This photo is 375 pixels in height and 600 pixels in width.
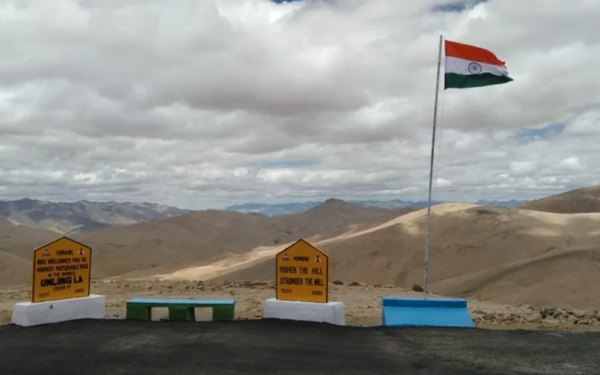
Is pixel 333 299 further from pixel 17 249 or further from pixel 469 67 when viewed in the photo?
pixel 17 249

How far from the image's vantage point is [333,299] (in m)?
15.1

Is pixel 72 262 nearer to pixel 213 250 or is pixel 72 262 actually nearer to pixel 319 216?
pixel 213 250

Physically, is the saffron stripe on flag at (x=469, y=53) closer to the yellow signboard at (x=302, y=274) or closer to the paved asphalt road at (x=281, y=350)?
the yellow signboard at (x=302, y=274)

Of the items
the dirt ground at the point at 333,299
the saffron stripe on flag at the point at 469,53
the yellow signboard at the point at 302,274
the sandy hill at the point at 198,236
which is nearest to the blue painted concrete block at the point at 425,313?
the yellow signboard at the point at 302,274

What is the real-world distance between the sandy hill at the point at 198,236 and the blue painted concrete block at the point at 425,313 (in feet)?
100

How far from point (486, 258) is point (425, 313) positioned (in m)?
20.6

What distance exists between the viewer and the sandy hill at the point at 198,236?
48.2 m

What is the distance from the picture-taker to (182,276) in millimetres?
35000

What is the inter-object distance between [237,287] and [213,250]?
4285 centimetres

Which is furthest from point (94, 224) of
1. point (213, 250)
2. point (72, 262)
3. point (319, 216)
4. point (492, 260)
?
point (72, 262)

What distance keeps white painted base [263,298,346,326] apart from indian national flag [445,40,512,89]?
19.2 ft

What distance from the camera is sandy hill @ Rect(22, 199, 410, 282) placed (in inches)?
1900

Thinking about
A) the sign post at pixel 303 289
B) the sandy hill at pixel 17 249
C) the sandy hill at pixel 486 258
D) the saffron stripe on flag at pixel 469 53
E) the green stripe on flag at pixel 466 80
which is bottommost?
the sandy hill at pixel 17 249

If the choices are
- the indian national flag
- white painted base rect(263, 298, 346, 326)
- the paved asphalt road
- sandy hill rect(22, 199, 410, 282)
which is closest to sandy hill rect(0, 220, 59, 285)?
sandy hill rect(22, 199, 410, 282)
